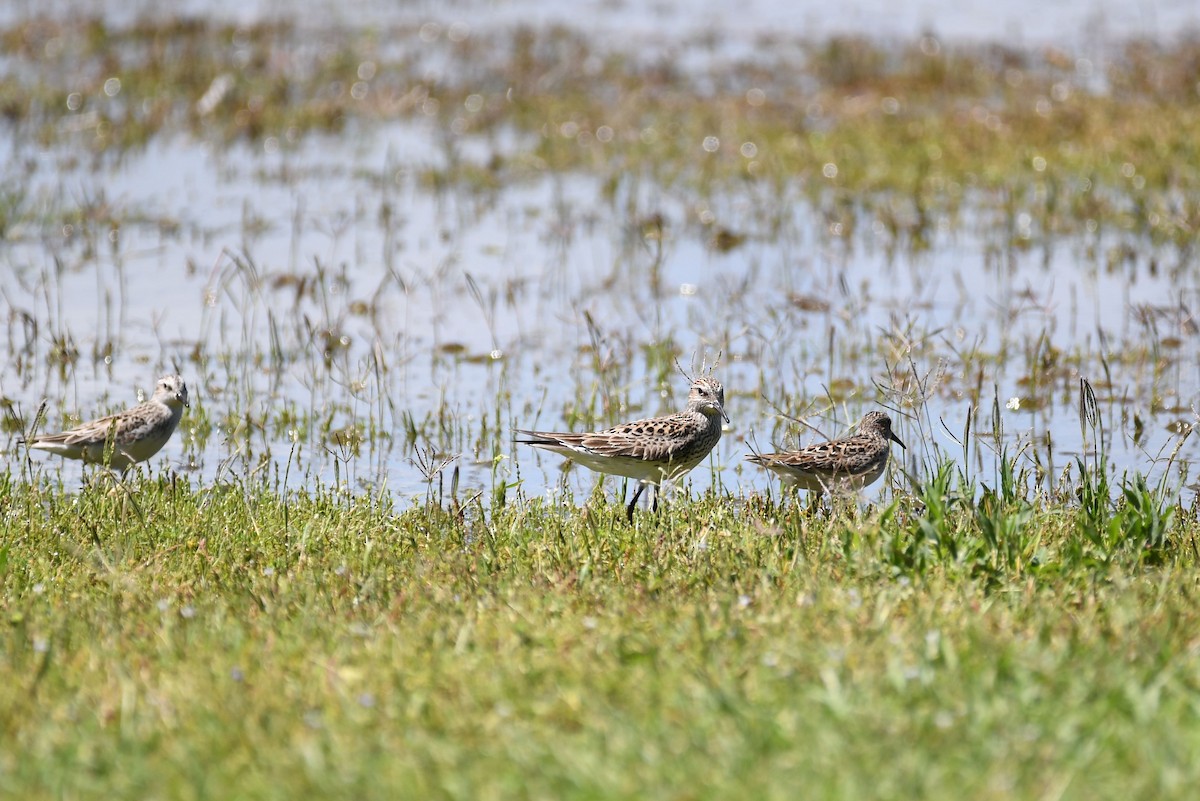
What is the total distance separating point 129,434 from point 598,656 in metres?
4.59

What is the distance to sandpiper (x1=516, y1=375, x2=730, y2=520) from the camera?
878 cm

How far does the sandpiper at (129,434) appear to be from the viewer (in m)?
9.24

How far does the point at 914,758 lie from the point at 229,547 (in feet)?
13.0

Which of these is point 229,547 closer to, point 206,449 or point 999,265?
point 206,449

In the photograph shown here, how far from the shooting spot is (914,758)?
15.2ft

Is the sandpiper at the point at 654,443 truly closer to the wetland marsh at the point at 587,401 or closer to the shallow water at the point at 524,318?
the wetland marsh at the point at 587,401

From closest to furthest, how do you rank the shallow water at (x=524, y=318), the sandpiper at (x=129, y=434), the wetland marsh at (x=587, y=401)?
the wetland marsh at (x=587, y=401)
the sandpiper at (x=129, y=434)
the shallow water at (x=524, y=318)

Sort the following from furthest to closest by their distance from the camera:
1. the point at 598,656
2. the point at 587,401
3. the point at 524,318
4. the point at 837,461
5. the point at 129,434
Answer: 1. the point at 524,318
2. the point at 587,401
3. the point at 129,434
4. the point at 837,461
5. the point at 598,656

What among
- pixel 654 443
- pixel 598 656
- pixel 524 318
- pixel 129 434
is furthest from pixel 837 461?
pixel 524 318

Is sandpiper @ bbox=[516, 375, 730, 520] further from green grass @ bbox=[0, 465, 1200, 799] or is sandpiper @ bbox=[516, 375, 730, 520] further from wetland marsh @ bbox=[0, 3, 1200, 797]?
green grass @ bbox=[0, 465, 1200, 799]

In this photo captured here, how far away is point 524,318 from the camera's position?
44.0 feet

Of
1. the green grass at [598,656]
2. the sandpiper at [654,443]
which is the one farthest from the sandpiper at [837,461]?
the green grass at [598,656]

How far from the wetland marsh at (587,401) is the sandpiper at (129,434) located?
190 mm

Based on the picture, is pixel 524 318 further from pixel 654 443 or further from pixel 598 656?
pixel 598 656
